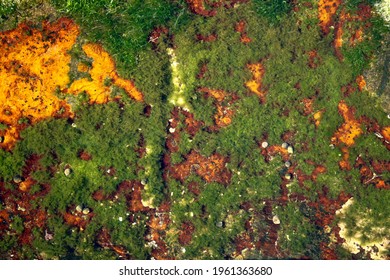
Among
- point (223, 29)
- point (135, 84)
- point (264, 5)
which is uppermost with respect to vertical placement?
point (264, 5)

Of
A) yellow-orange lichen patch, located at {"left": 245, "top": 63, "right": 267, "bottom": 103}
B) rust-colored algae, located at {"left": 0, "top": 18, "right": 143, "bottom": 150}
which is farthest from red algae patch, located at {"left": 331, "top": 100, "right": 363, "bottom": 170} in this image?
rust-colored algae, located at {"left": 0, "top": 18, "right": 143, "bottom": 150}

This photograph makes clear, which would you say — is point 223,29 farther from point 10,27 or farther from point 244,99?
point 10,27

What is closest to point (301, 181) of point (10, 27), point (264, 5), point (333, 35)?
point (333, 35)

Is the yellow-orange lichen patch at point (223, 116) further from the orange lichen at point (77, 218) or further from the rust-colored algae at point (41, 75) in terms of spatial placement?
the orange lichen at point (77, 218)

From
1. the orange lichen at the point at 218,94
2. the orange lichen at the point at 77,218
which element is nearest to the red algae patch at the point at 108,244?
the orange lichen at the point at 77,218

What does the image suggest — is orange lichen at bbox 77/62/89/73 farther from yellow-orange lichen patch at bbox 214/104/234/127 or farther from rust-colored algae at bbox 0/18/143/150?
yellow-orange lichen patch at bbox 214/104/234/127

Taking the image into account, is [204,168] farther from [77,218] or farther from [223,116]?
[77,218]

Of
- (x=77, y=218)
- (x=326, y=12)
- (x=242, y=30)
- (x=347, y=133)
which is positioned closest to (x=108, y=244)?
(x=77, y=218)
